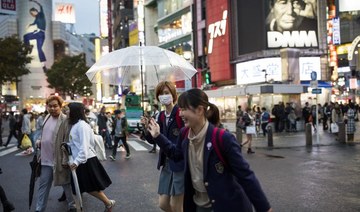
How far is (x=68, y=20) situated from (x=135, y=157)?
123 m

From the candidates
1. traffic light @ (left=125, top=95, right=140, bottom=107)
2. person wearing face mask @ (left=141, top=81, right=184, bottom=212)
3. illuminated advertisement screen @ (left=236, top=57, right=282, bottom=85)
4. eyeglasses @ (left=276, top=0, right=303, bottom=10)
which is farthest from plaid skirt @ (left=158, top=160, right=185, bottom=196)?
eyeglasses @ (left=276, top=0, right=303, bottom=10)

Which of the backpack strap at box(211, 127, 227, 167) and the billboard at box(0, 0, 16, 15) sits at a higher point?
the billboard at box(0, 0, 16, 15)

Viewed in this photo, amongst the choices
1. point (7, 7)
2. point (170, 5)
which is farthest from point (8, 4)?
point (170, 5)

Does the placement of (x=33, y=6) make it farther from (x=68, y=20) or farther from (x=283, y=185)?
(x=283, y=185)

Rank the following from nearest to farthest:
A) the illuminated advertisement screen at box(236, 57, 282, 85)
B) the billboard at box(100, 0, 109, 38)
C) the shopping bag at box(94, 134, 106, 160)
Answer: the shopping bag at box(94, 134, 106, 160), the illuminated advertisement screen at box(236, 57, 282, 85), the billboard at box(100, 0, 109, 38)

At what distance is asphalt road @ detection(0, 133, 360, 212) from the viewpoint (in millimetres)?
7336

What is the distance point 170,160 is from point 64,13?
134 meters

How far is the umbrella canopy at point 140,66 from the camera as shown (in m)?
6.47

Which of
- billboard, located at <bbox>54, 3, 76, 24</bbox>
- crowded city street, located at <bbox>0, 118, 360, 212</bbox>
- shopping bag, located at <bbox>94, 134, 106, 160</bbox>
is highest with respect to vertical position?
billboard, located at <bbox>54, 3, 76, 24</bbox>

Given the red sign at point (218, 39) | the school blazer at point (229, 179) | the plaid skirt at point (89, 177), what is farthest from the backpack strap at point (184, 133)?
the red sign at point (218, 39)

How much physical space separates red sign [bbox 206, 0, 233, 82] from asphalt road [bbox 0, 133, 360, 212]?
2327 cm

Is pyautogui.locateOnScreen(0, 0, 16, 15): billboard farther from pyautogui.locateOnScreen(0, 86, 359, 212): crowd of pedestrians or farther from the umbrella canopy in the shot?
pyautogui.locateOnScreen(0, 86, 359, 212): crowd of pedestrians

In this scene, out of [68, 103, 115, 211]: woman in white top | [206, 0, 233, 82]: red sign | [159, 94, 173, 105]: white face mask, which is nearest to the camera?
[159, 94, 173, 105]: white face mask

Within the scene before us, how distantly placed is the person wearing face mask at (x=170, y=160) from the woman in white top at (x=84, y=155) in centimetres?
122
